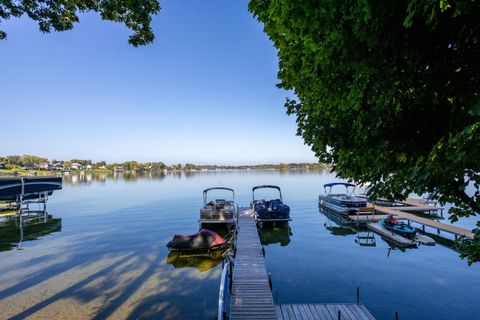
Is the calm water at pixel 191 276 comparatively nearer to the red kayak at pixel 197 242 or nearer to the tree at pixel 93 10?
the red kayak at pixel 197 242

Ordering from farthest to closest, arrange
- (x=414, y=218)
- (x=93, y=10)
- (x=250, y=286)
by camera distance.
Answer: (x=414, y=218), (x=250, y=286), (x=93, y=10)

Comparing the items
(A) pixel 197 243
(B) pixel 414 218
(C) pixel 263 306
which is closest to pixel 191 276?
(A) pixel 197 243

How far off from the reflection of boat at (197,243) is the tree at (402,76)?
16.7 meters

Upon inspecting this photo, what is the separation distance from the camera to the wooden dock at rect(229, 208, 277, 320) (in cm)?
1043

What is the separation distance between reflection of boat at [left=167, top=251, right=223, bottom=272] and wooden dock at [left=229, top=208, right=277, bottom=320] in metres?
2.49

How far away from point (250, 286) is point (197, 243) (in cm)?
930

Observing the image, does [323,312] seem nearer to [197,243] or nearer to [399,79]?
[399,79]

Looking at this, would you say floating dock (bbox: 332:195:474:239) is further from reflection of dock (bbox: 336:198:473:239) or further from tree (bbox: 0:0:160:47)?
tree (bbox: 0:0:160:47)

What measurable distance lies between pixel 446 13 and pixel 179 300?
642 inches

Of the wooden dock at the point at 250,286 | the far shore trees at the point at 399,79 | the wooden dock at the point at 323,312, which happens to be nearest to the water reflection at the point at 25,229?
the wooden dock at the point at 250,286

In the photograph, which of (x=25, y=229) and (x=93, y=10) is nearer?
(x=93, y=10)

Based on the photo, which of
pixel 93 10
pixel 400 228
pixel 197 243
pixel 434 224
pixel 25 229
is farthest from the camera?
pixel 25 229

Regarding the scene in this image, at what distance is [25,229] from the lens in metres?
32.5

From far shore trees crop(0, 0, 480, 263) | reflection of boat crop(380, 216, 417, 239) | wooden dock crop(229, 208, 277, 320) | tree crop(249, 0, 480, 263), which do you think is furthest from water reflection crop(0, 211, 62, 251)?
reflection of boat crop(380, 216, 417, 239)
